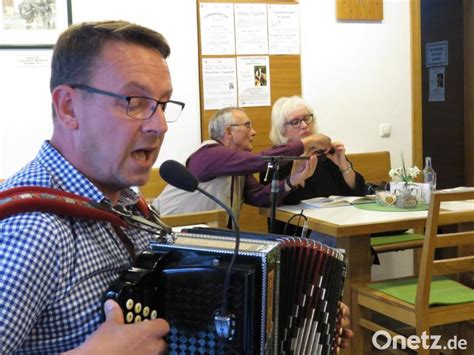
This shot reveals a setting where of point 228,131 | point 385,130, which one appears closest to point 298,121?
point 228,131

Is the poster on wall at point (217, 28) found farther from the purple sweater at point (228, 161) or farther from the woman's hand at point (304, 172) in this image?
the woman's hand at point (304, 172)

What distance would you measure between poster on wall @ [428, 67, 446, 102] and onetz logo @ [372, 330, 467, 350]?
2635mm

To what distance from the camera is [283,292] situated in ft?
3.83

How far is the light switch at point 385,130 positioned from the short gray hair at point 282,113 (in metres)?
0.75

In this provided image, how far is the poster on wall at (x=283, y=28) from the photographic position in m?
3.50

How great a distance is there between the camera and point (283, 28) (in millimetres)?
3527

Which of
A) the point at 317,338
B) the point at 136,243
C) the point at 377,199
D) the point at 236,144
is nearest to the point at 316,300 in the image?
the point at 317,338

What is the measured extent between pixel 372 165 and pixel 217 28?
1278mm

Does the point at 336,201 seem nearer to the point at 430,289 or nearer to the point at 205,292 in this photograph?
the point at 430,289

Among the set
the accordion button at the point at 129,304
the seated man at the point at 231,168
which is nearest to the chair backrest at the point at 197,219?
the seated man at the point at 231,168

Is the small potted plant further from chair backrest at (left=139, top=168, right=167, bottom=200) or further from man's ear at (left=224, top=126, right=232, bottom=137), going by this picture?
chair backrest at (left=139, top=168, right=167, bottom=200)

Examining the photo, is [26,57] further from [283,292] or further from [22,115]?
[283,292]

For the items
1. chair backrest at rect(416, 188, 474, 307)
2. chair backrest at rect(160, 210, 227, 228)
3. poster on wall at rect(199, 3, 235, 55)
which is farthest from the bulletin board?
chair backrest at rect(416, 188, 474, 307)

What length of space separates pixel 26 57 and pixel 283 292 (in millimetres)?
2328
